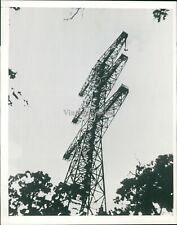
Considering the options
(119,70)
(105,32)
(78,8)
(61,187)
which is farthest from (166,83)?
(61,187)

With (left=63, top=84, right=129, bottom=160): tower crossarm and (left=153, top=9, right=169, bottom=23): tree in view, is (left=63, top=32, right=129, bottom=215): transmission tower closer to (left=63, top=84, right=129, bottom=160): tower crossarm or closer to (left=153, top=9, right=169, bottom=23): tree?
(left=63, top=84, right=129, bottom=160): tower crossarm

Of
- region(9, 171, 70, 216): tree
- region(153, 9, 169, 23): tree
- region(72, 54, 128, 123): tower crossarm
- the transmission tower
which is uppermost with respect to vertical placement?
region(153, 9, 169, 23): tree

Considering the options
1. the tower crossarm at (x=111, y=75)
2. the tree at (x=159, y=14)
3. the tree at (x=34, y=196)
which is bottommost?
the tree at (x=34, y=196)

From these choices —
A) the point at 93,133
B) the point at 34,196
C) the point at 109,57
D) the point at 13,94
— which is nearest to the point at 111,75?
the point at 109,57

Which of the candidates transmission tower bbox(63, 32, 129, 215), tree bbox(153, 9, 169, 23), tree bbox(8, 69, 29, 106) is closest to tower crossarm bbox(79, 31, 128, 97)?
transmission tower bbox(63, 32, 129, 215)

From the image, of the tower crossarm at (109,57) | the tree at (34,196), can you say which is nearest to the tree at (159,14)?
the tower crossarm at (109,57)

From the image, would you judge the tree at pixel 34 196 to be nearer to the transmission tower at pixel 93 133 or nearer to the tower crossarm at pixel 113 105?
the transmission tower at pixel 93 133
